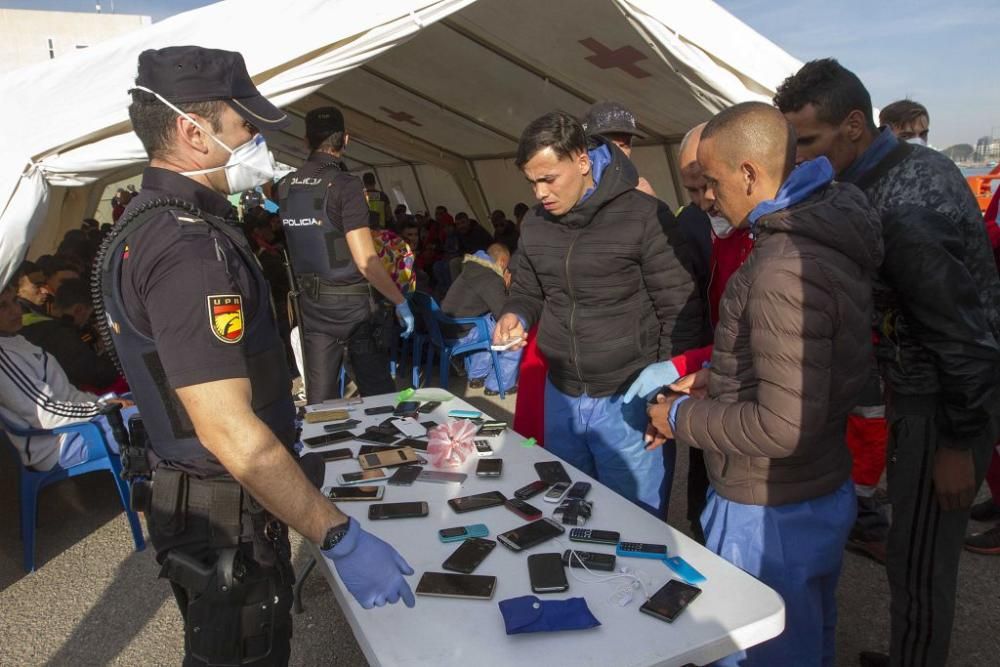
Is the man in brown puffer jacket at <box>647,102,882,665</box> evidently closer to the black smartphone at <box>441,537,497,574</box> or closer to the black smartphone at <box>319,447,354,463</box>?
the black smartphone at <box>441,537,497,574</box>

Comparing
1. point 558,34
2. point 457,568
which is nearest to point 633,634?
point 457,568

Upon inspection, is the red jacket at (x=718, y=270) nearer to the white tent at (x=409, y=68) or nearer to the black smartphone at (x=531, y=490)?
the black smartphone at (x=531, y=490)

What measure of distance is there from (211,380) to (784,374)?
112 cm

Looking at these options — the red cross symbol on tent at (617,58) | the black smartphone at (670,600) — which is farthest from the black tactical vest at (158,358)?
the red cross symbol on tent at (617,58)

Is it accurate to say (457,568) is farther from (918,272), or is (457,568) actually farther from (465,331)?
(465,331)

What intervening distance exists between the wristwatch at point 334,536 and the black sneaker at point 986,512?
10.5 ft

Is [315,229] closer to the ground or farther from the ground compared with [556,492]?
farther from the ground

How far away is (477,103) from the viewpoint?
271 inches

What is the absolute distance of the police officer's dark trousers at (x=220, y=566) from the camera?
1330 millimetres

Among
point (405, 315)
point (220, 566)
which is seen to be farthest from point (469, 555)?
point (405, 315)

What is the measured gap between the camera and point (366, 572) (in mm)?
1282

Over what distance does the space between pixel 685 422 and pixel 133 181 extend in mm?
18347

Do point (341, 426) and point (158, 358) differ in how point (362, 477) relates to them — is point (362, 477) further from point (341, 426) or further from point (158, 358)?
point (158, 358)

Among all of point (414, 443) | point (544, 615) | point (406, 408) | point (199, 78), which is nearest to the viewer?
point (544, 615)
